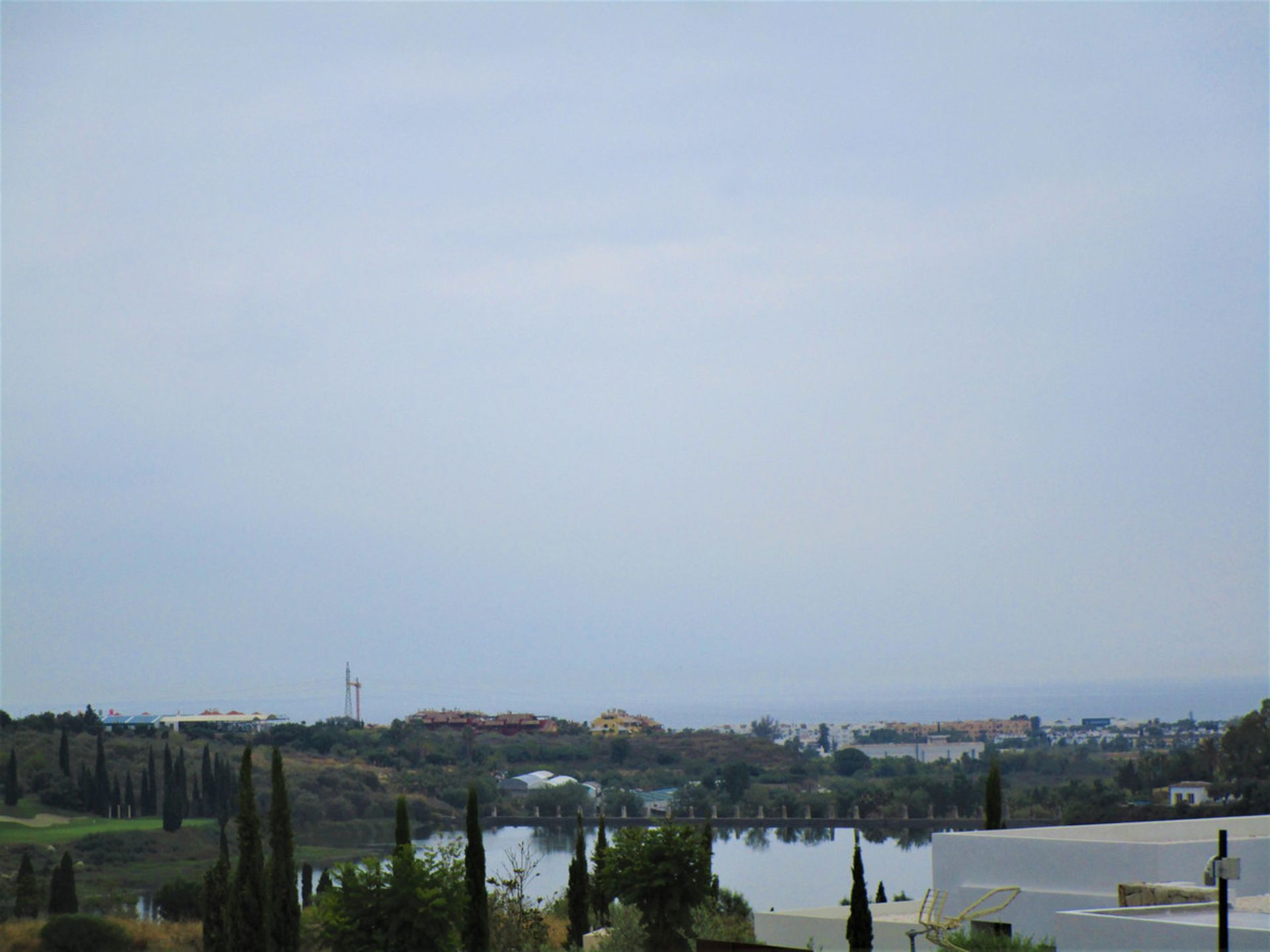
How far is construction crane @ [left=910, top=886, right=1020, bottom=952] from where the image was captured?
41.4 feet

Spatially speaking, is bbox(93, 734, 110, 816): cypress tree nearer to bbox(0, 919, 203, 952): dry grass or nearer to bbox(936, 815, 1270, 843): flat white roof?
bbox(0, 919, 203, 952): dry grass

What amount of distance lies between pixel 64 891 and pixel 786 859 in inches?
1100

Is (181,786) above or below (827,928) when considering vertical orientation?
below

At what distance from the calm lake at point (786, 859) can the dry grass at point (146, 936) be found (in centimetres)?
1076

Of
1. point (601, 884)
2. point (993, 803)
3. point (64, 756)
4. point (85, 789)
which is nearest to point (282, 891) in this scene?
point (601, 884)

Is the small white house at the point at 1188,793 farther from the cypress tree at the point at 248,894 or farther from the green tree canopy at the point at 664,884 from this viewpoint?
the cypress tree at the point at 248,894

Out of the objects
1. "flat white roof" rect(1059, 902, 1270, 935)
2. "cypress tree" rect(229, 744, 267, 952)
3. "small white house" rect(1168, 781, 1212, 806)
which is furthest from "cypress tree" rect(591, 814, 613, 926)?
"small white house" rect(1168, 781, 1212, 806)

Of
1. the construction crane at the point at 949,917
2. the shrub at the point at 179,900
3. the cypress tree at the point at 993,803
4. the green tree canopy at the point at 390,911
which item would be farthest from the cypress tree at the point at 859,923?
the shrub at the point at 179,900

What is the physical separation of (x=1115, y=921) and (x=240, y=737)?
54820mm

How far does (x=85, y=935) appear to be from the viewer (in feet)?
91.5

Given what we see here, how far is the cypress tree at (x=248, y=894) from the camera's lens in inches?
806

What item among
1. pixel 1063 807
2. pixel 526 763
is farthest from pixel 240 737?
pixel 1063 807

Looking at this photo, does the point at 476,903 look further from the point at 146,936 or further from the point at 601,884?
the point at 146,936

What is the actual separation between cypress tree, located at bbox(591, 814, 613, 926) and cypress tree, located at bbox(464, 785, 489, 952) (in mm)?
1982
